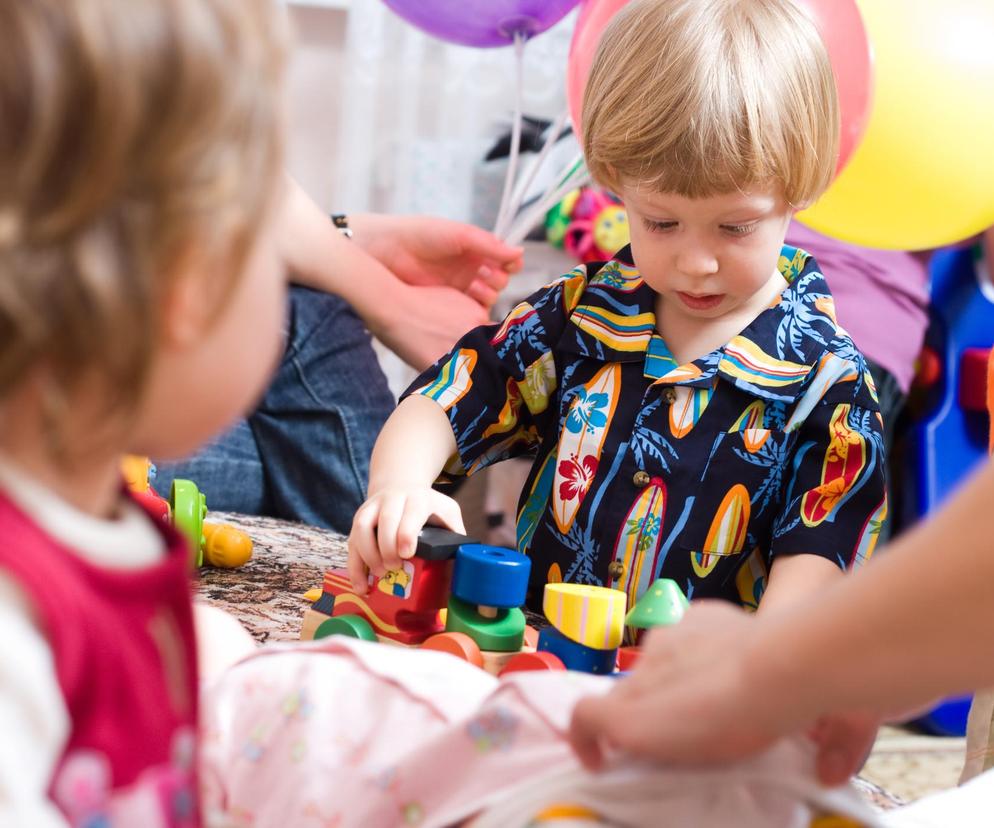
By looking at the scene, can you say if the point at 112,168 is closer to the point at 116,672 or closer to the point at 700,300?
the point at 116,672

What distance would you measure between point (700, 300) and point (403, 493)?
0.32 m

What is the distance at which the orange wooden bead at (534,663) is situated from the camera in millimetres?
769

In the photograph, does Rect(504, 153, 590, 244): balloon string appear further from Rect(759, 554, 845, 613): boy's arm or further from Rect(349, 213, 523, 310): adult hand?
Rect(759, 554, 845, 613): boy's arm

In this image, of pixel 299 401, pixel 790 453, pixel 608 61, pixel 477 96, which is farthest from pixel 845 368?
pixel 477 96

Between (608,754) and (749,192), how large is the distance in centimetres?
60

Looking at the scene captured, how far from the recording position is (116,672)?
1.36 feet

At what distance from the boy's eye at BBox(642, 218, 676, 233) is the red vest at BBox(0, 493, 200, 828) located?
0.63 meters

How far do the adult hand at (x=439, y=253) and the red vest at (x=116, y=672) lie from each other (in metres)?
1.48

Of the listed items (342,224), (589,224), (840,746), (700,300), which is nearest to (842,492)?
(700,300)

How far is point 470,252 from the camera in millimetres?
1905

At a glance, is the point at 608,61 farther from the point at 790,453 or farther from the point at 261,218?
the point at 261,218

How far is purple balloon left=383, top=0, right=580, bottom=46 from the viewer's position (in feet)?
5.56

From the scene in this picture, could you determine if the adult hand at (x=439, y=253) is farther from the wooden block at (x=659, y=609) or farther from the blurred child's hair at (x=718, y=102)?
the wooden block at (x=659, y=609)

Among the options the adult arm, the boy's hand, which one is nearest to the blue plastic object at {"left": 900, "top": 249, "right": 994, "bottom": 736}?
the adult arm
